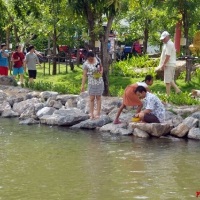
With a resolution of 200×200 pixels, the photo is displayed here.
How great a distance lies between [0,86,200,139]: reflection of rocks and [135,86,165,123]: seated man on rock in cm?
15

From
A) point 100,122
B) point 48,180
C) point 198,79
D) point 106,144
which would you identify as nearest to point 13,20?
point 198,79

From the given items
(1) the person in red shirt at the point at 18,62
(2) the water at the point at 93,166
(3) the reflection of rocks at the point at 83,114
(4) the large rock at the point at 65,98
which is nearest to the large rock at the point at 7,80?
(1) the person in red shirt at the point at 18,62

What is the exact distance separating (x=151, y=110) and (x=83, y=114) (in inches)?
73.5

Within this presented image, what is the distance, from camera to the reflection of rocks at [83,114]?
11.9m

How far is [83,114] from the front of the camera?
13.4m

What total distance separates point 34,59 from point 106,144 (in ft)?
26.7

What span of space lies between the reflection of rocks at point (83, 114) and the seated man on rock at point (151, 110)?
0.50 ft

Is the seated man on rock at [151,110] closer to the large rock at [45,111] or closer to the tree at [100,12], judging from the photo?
the large rock at [45,111]

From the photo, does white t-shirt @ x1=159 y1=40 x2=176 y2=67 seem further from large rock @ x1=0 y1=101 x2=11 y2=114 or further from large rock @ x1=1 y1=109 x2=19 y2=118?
large rock @ x1=0 y1=101 x2=11 y2=114

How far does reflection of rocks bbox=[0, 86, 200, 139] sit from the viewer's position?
11.9 meters

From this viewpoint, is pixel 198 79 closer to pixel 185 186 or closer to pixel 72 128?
pixel 72 128

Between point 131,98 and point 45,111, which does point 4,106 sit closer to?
point 45,111

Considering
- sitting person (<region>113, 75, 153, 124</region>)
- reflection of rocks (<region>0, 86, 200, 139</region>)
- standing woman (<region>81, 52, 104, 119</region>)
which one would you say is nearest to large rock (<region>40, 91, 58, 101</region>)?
reflection of rocks (<region>0, 86, 200, 139</region>)

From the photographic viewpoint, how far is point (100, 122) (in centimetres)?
1289
